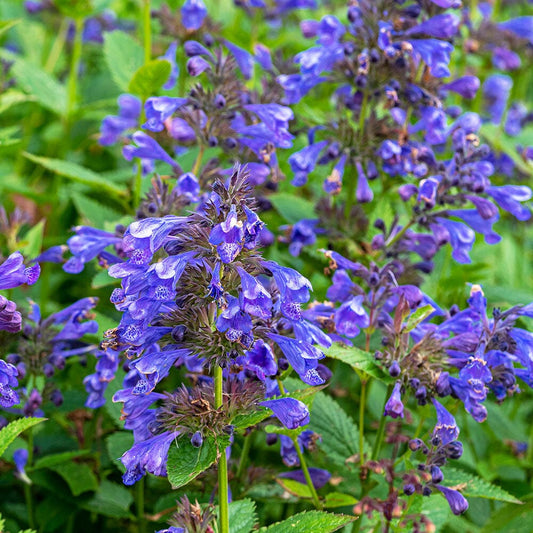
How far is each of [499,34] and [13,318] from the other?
3.49 metres

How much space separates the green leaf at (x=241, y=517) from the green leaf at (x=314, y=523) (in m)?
0.09

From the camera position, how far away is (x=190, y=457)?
1.75m

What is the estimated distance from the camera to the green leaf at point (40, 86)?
3709 millimetres

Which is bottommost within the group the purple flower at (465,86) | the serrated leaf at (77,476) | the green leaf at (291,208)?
the serrated leaf at (77,476)

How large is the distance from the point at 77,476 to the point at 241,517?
834 mm

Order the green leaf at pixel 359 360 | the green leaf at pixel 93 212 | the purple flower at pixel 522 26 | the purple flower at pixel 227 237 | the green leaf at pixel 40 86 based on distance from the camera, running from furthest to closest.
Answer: the purple flower at pixel 522 26 → the green leaf at pixel 40 86 → the green leaf at pixel 93 212 → the green leaf at pixel 359 360 → the purple flower at pixel 227 237

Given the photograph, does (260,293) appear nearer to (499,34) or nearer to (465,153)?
(465,153)

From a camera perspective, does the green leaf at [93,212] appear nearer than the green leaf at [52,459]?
No

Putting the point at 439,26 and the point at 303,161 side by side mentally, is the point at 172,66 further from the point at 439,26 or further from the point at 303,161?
the point at 439,26

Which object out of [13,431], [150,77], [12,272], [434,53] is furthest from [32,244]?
[434,53]

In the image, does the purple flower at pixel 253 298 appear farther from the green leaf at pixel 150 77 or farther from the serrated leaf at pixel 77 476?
the green leaf at pixel 150 77

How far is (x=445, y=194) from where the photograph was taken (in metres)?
2.69

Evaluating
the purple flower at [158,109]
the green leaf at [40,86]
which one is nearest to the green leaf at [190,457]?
the purple flower at [158,109]

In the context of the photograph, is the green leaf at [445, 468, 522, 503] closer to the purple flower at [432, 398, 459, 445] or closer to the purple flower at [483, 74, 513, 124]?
the purple flower at [432, 398, 459, 445]
